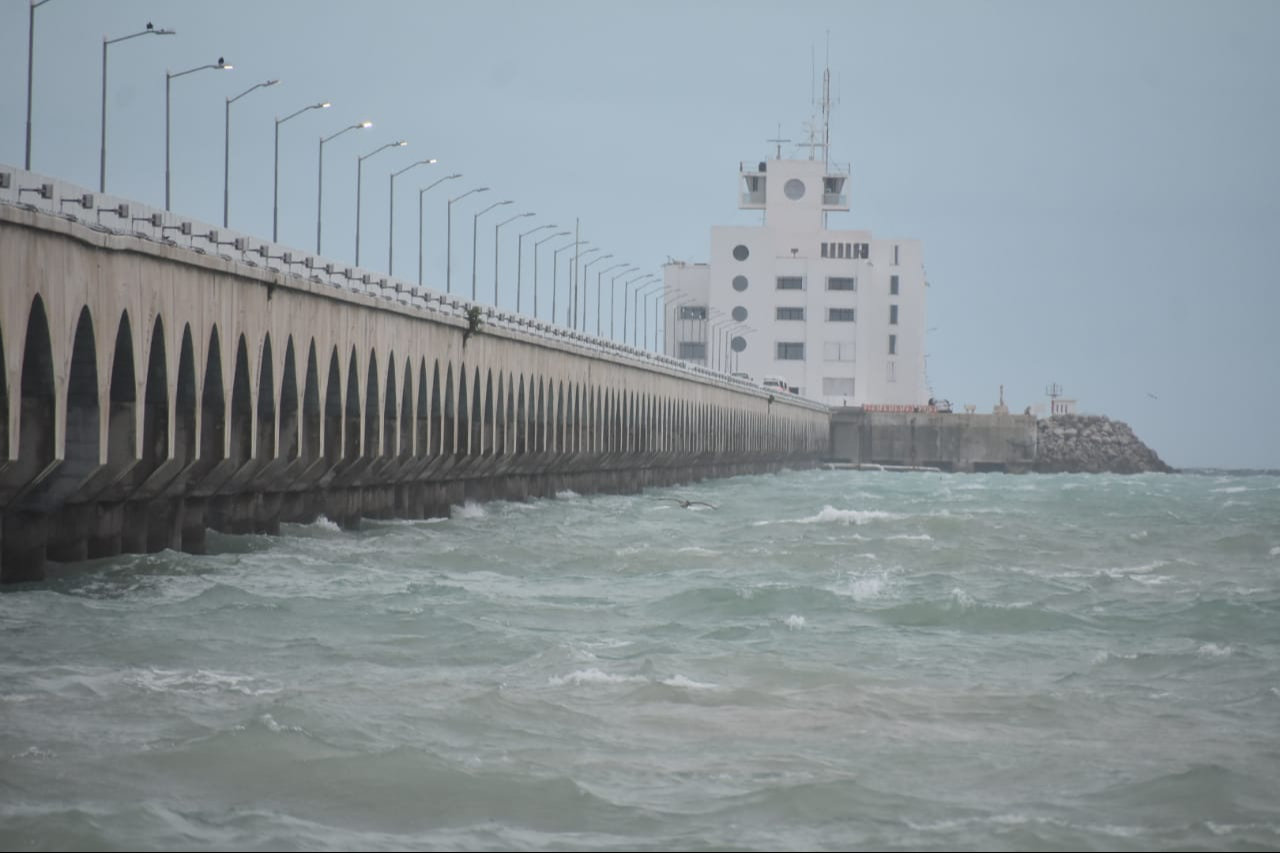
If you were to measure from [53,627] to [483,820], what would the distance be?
1041 centimetres

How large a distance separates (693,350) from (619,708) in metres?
147

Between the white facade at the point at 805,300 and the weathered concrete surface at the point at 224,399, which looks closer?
the weathered concrete surface at the point at 224,399

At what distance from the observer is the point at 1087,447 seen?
182m

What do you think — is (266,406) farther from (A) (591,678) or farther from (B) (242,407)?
(A) (591,678)

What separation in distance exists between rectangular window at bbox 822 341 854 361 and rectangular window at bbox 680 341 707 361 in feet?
34.3

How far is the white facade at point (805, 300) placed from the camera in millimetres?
160750

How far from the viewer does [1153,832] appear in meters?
14.2

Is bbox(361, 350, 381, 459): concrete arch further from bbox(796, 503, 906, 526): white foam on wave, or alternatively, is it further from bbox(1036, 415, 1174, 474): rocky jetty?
bbox(1036, 415, 1174, 474): rocky jetty

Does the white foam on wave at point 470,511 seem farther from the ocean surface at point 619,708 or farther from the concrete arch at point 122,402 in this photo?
the concrete arch at point 122,402

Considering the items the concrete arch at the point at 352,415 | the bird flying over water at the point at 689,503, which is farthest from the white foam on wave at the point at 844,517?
the concrete arch at the point at 352,415

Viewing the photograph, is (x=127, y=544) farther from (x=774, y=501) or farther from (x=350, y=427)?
(x=774, y=501)

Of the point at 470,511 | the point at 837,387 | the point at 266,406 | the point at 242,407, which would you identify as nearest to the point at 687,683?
the point at 242,407

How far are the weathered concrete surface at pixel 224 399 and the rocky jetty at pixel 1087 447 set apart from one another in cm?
11072

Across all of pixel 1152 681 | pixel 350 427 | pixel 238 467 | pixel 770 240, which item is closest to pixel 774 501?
pixel 350 427
